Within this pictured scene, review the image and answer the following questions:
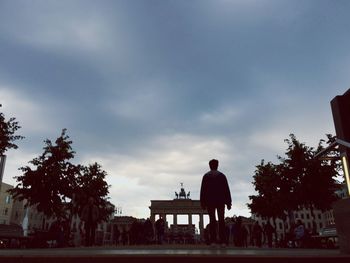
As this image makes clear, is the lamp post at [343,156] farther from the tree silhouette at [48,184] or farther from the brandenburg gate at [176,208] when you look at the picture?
the brandenburg gate at [176,208]

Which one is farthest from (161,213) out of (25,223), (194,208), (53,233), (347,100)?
(347,100)

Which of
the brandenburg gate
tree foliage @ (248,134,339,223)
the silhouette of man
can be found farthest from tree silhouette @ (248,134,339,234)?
the brandenburg gate

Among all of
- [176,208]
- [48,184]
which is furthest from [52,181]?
[176,208]

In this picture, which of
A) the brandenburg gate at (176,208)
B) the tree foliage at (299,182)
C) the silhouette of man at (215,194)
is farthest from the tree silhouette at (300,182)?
the brandenburg gate at (176,208)

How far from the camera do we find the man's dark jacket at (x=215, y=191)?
895cm

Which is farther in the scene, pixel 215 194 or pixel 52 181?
pixel 52 181

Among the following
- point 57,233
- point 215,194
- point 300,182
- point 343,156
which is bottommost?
point 57,233

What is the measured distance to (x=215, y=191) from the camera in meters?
8.95

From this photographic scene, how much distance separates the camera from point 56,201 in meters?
24.1

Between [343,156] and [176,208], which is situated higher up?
[176,208]

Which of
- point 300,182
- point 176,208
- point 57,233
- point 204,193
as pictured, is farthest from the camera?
point 176,208

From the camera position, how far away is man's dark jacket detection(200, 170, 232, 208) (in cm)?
895

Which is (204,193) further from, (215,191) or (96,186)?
(96,186)
